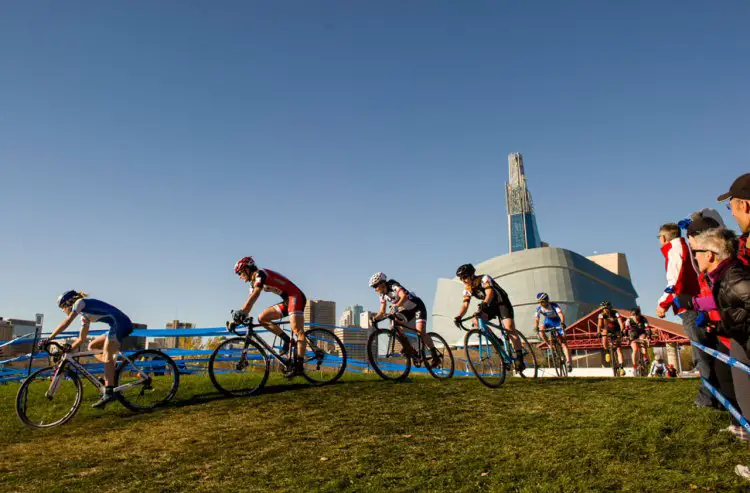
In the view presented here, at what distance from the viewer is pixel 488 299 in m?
10.1

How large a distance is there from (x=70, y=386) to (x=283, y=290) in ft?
12.4

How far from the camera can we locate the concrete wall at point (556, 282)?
106125mm

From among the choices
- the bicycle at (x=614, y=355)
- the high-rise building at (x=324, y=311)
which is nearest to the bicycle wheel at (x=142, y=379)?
the bicycle at (x=614, y=355)

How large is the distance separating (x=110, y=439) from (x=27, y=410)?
8.39ft

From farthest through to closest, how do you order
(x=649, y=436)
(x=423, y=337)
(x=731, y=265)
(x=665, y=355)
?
1. (x=665, y=355)
2. (x=423, y=337)
3. (x=649, y=436)
4. (x=731, y=265)

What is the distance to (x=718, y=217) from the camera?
6055mm

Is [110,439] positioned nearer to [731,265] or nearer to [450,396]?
[450,396]

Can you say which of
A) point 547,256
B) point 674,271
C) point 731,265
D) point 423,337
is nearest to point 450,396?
point 423,337

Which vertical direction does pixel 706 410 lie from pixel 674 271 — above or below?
below

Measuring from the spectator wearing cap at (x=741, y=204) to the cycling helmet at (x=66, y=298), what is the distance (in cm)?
911

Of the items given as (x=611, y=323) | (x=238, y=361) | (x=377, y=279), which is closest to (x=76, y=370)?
(x=238, y=361)

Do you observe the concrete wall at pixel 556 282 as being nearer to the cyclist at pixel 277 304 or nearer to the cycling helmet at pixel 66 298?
the cyclist at pixel 277 304

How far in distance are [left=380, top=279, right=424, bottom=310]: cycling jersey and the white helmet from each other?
0.16m

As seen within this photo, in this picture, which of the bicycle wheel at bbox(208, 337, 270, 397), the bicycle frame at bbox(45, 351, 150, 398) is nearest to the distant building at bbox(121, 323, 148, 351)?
the bicycle frame at bbox(45, 351, 150, 398)
